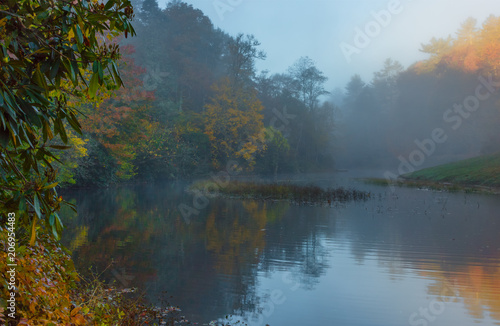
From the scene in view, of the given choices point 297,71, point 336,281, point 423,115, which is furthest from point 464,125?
point 336,281

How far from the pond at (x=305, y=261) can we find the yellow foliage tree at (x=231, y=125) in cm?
2429

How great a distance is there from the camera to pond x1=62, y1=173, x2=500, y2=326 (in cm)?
698

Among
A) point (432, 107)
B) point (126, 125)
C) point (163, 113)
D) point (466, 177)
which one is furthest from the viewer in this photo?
point (432, 107)

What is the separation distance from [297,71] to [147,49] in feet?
79.8

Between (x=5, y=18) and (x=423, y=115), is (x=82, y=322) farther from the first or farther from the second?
(x=423, y=115)

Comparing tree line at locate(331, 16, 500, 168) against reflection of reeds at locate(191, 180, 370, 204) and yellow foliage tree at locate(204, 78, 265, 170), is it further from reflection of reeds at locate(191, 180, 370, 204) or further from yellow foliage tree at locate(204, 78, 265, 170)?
reflection of reeds at locate(191, 180, 370, 204)

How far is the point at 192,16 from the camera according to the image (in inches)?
2201

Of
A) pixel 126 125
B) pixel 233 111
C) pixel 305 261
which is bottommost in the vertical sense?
pixel 305 261

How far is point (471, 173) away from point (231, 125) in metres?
22.9

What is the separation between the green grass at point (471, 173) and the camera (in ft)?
101

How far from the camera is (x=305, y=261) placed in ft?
33.8

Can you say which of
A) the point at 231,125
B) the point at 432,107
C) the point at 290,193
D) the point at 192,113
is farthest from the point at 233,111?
the point at 432,107

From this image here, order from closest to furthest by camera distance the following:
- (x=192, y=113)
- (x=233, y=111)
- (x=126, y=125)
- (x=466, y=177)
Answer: (x=126, y=125) → (x=466, y=177) → (x=233, y=111) → (x=192, y=113)

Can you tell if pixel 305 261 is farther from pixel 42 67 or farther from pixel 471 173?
pixel 471 173
